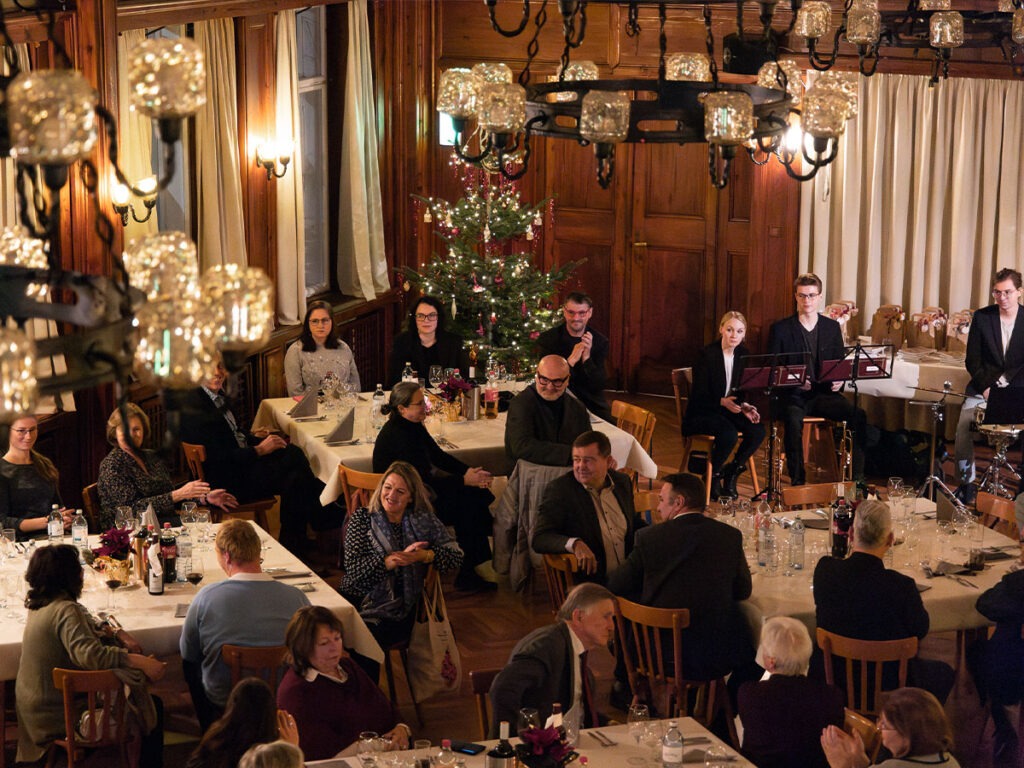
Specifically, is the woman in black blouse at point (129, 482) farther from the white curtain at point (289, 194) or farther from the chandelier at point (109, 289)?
the chandelier at point (109, 289)

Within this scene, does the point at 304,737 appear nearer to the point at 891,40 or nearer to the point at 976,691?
the point at 976,691

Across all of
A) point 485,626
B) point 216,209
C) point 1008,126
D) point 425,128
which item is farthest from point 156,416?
Answer: point 1008,126

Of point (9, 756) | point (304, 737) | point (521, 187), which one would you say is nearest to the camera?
point (304, 737)

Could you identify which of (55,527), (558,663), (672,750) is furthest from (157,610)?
(672,750)

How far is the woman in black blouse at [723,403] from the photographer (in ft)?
33.1

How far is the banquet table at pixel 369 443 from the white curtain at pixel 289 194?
1673 millimetres

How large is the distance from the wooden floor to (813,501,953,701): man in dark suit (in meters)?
0.96

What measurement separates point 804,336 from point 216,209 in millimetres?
4207

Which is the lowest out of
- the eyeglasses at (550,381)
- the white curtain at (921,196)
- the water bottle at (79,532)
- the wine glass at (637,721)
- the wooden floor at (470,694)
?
the wooden floor at (470,694)

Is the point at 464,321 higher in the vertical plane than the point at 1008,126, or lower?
lower

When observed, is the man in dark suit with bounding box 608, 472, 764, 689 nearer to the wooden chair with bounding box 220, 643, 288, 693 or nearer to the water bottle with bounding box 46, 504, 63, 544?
the wooden chair with bounding box 220, 643, 288, 693

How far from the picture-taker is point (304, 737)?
527 cm

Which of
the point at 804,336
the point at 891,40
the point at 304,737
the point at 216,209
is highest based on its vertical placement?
the point at 891,40

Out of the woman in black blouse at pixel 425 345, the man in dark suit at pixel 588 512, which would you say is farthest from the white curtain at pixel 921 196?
the man in dark suit at pixel 588 512
